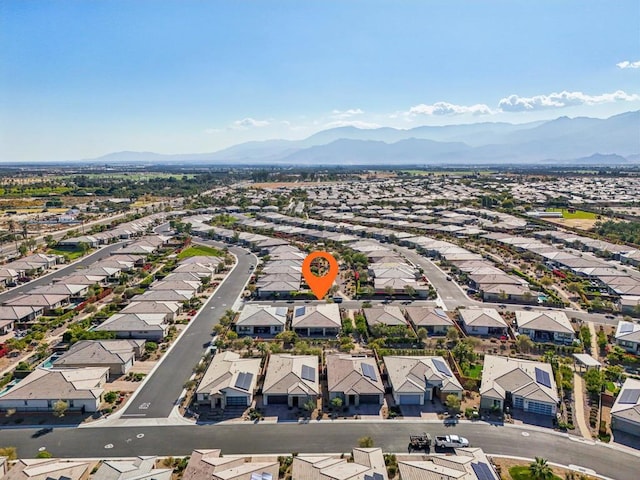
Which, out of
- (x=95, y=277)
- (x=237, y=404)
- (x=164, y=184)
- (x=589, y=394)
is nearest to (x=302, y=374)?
(x=237, y=404)

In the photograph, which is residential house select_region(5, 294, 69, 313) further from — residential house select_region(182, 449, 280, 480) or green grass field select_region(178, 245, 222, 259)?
residential house select_region(182, 449, 280, 480)

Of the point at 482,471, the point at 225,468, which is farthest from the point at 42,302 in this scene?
the point at 482,471

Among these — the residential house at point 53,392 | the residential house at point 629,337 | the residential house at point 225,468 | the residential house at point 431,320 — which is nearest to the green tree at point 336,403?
the residential house at point 225,468

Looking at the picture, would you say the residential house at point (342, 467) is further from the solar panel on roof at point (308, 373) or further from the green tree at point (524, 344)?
the green tree at point (524, 344)

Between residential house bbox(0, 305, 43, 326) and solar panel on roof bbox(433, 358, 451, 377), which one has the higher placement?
residential house bbox(0, 305, 43, 326)

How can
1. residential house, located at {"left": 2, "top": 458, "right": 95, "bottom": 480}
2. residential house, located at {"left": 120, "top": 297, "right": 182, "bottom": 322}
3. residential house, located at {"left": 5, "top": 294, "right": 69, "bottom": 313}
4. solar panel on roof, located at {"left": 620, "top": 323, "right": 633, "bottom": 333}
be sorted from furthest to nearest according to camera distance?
residential house, located at {"left": 5, "top": 294, "right": 69, "bottom": 313} → residential house, located at {"left": 120, "top": 297, "right": 182, "bottom": 322} → solar panel on roof, located at {"left": 620, "top": 323, "right": 633, "bottom": 333} → residential house, located at {"left": 2, "top": 458, "right": 95, "bottom": 480}

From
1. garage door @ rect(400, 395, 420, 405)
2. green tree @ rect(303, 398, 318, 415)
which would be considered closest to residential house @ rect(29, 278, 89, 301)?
green tree @ rect(303, 398, 318, 415)

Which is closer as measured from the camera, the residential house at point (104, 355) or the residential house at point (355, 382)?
the residential house at point (355, 382)

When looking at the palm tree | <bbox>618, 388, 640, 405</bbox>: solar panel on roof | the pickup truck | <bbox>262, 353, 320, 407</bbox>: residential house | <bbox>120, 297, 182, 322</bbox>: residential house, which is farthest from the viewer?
<bbox>120, 297, 182, 322</bbox>: residential house
